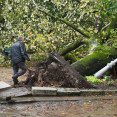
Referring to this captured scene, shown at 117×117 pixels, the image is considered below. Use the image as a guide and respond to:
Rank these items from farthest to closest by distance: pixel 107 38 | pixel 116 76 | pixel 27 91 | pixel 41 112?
Answer: pixel 107 38, pixel 116 76, pixel 27 91, pixel 41 112

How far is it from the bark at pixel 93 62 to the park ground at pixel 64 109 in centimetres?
299

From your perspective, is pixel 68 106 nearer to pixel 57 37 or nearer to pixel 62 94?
pixel 62 94

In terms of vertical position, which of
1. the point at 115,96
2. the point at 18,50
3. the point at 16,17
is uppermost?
the point at 16,17

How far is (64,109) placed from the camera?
214 inches

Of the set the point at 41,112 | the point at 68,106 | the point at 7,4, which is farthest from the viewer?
the point at 7,4

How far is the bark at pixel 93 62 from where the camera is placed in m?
9.48

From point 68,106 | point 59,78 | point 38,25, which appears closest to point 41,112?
point 68,106

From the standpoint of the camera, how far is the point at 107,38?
38.3 ft

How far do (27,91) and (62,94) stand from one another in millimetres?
1137

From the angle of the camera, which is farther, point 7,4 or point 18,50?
point 7,4

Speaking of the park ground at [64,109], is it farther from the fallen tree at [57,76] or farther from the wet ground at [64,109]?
the fallen tree at [57,76]

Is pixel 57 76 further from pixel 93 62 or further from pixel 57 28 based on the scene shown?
pixel 57 28

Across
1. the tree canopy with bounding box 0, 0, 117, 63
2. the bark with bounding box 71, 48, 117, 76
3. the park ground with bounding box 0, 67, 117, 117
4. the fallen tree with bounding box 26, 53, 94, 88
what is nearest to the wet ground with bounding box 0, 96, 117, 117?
the park ground with bounding box 0, 67, 117, 117

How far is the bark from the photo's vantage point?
9484 millimetres
